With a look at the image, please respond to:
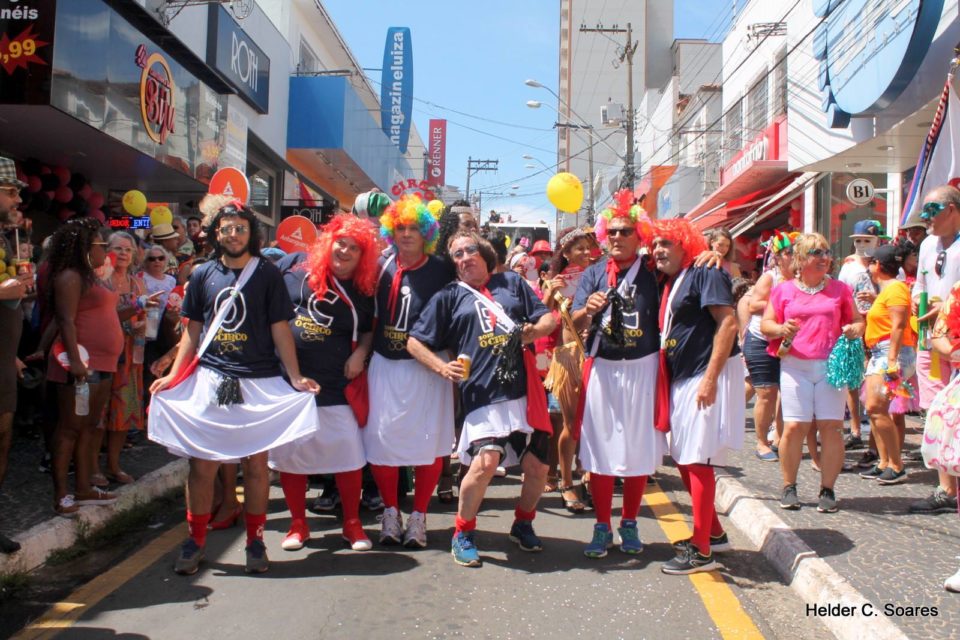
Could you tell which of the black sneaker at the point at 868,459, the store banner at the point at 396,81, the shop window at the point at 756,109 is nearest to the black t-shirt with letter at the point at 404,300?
the black sneaker at the point at 868,459

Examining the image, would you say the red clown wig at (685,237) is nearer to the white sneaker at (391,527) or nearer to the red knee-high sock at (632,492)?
the red knee-high sock at (632,492)

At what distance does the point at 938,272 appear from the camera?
199 inches

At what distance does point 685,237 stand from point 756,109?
18.9 metres

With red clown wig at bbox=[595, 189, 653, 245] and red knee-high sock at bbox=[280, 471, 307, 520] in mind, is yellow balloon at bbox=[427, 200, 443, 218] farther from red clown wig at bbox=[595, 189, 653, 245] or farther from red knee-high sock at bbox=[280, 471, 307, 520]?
red knee-high sock at bbox=[280, 471, 307, 520]

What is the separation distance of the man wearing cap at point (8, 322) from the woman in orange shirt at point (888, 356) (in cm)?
573

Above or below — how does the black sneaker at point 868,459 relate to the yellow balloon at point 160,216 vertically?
below

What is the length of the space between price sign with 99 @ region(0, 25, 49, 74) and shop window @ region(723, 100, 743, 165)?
18349 mm

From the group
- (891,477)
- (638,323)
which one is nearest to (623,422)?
(638,323)

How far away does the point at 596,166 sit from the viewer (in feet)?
247

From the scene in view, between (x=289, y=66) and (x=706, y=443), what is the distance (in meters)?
17.0

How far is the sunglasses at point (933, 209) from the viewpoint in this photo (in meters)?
4.96

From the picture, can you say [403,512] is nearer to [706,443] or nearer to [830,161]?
[706,443]

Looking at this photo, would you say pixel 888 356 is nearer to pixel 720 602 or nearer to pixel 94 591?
pixel 720 602

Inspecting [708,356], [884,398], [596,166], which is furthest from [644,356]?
[596,166]
